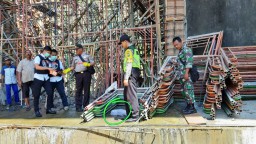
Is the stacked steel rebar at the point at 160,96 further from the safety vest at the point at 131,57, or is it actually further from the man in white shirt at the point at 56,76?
the man in white shirt at the point at 56,76

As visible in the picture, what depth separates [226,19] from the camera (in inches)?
370

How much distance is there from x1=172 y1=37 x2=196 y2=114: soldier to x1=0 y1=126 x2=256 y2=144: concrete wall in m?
1.18

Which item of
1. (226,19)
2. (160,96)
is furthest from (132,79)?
(226,19)

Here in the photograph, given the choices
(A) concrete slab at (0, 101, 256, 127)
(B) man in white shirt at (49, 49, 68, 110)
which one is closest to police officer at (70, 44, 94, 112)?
(B) man in white shirt at (49, 49, 68, 110)

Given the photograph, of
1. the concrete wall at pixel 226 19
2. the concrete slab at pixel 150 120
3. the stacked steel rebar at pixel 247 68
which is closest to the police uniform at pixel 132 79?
the concrete slab at pixel 150 120

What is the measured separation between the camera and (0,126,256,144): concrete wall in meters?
5.57

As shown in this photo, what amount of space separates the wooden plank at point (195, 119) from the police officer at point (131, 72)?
1152 mm

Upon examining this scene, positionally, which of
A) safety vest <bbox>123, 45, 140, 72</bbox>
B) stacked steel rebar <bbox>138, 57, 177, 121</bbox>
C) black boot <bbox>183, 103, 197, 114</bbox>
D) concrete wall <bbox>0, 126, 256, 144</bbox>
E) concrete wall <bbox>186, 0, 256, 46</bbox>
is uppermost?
concrete wall <bbox>186, 0, 256, 46</bbox>

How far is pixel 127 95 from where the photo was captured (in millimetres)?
6570

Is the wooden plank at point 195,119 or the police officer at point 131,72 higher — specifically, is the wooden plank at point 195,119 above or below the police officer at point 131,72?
below

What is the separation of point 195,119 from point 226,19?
178 inches

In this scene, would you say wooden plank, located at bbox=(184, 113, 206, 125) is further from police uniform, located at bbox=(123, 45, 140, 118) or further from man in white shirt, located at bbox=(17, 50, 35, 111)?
man in white shirt, located at bbox=(17, 50, 35, 111)

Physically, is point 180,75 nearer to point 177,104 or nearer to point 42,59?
point 177,104

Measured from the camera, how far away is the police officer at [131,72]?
21.1 ft
